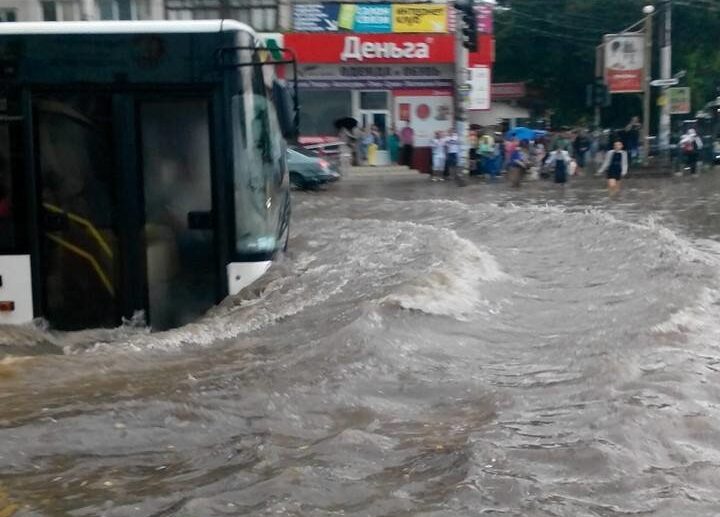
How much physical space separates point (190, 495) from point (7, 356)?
349 cm

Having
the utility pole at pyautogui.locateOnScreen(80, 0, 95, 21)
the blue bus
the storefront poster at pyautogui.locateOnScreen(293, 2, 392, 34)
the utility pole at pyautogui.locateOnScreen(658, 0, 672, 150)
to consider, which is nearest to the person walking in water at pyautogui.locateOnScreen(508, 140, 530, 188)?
the utility pole at pyautogui.locateOnScreen(658, 0, 672, 150)

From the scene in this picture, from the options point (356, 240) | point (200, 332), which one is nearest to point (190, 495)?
point (200, 332)

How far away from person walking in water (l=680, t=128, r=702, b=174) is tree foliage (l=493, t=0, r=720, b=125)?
44.7 feet

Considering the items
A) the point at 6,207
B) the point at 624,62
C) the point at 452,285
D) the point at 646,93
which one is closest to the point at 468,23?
the point at 646,93

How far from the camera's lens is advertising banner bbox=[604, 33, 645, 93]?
37.3 metres

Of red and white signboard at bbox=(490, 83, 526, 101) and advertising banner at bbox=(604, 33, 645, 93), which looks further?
red and white signboard at bbox=(490, 83, 526, 101)

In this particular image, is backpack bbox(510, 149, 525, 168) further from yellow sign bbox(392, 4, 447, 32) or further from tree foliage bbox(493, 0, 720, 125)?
Result: tree foliage bbox(493, 0, 720, 125)

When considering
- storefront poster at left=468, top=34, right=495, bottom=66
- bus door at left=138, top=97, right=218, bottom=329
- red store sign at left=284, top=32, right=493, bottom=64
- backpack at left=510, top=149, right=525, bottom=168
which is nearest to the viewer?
bus door at left=138, top=97, right=218, bottom=329

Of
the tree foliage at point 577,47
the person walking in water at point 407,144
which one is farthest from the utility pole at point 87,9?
the tree foliage at point 577,47

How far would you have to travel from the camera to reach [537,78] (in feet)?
169

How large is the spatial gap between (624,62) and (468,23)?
13515mm

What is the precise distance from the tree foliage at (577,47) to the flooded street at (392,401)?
37.8 meters

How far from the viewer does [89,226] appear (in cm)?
821

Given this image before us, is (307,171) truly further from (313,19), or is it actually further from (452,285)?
(452,285)
